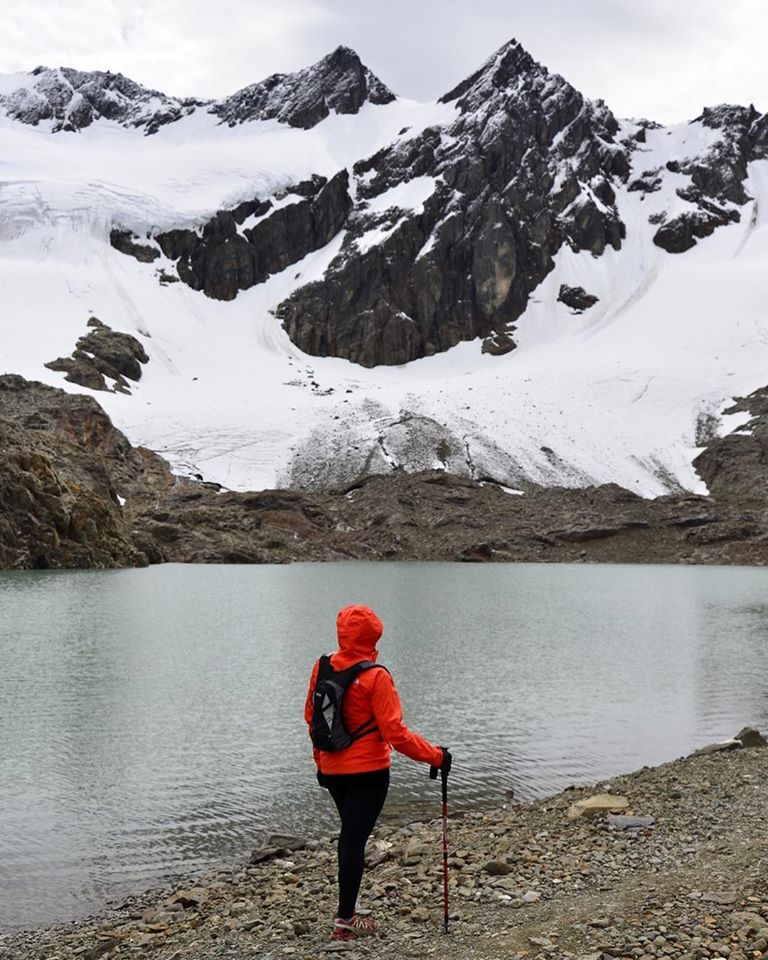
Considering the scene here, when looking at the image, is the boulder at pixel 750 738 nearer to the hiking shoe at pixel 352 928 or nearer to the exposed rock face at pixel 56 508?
the hiking shoe at pixel 352 928

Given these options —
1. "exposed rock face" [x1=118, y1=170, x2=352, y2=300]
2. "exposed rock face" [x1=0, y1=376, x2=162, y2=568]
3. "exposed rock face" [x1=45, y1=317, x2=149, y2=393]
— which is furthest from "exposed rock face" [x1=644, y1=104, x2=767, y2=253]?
"exposed rock face" [x1=0, y1=376, x2=162, y2=568]

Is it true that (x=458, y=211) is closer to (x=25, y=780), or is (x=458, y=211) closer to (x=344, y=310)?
(x=344, y=310)

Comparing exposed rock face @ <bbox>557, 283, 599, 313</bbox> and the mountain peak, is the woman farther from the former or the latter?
the mountain peak

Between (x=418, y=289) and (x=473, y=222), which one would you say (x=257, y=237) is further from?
(x=473, y=222)

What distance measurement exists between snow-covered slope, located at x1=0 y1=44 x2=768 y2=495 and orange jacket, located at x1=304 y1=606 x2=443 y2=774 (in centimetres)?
8199

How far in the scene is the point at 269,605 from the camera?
36625mm

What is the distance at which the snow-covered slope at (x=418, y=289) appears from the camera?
99000mm

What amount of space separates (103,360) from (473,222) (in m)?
72.5

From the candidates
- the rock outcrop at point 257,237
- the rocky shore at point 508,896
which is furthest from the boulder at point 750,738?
the rock outcrop at point 257,237

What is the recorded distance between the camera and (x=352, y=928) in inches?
269

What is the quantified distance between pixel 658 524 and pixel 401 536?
2154 cm

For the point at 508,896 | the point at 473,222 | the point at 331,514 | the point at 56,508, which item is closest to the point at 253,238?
the point at 473,222

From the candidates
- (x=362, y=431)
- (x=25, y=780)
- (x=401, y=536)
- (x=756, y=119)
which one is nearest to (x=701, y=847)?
(x=25, y=780)

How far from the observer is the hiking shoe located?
22.3 ft
